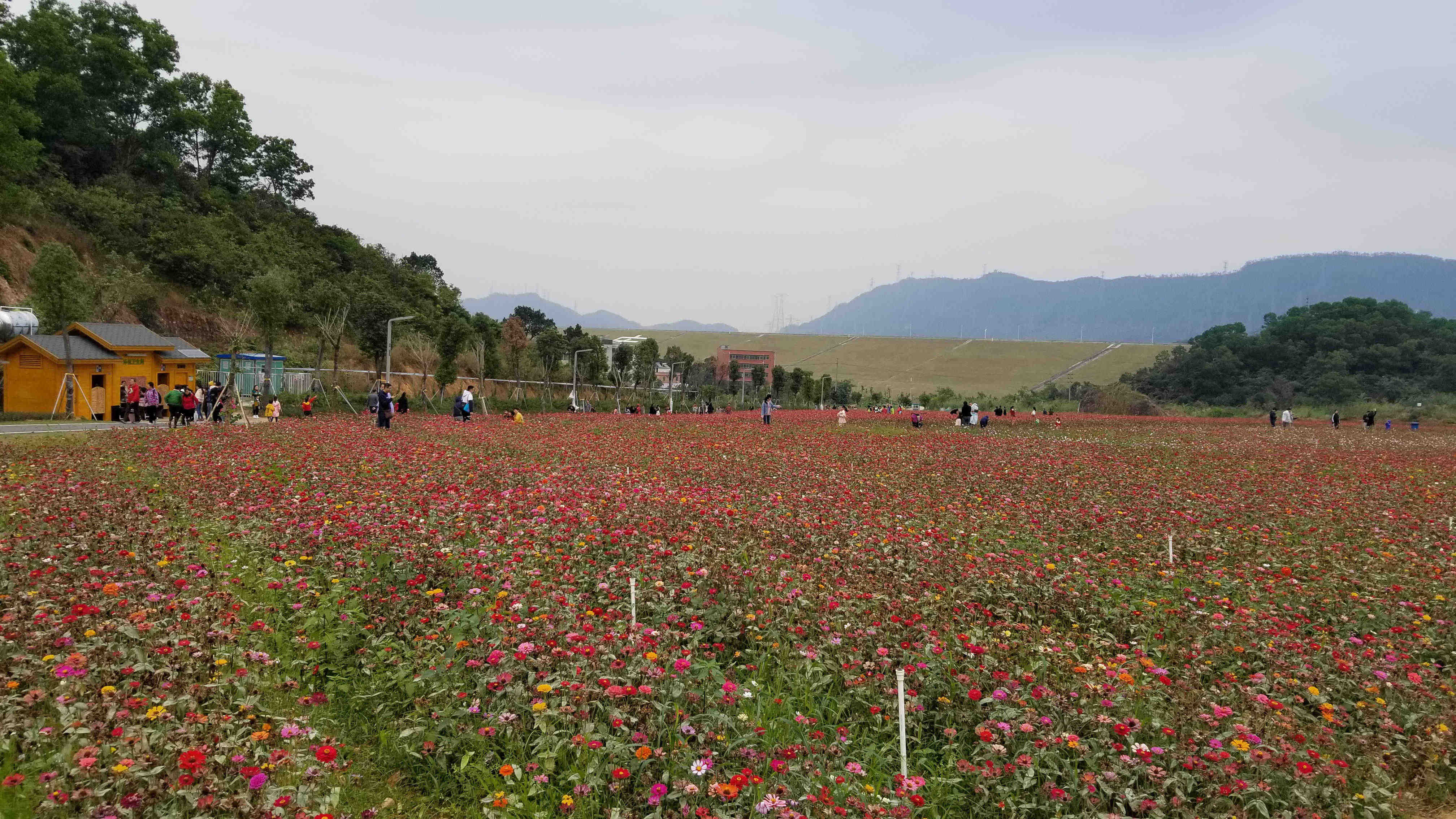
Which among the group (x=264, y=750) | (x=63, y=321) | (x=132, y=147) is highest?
(x=132, y=147)

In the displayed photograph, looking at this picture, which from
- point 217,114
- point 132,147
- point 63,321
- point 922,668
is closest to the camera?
point 922,668

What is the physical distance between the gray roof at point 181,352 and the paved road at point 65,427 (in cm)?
676

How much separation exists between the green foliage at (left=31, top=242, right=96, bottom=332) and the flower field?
2566 centimetres

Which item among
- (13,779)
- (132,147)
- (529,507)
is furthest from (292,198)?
(13,779)

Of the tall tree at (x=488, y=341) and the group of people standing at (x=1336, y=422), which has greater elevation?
the tall tree at (x=488, y=341)

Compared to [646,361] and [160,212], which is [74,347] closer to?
[160,212]

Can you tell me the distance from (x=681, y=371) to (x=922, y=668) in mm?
106547

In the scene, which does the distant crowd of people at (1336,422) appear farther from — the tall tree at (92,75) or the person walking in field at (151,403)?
the tall tree at (92,75)

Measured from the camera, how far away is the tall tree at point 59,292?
30969mm

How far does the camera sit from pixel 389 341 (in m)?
40.5

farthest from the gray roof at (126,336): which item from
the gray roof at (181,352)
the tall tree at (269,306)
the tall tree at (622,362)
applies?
the tall tree at (622,362)

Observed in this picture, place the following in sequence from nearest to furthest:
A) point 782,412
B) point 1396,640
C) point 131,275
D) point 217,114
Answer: point 1396,640, point 131,275, point 782,412, point 217,114

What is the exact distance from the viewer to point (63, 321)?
101 ft

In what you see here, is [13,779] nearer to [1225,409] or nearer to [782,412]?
[782,412]
